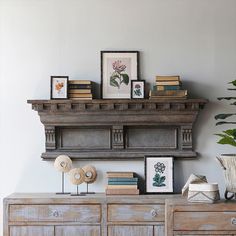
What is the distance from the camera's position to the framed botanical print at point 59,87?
4.20 m

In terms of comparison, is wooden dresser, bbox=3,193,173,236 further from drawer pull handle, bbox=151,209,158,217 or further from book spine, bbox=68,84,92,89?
book spine, bbox=68,84,92,89

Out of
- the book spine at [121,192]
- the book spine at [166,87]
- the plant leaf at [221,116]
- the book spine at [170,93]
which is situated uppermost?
the book spine at [166,87]

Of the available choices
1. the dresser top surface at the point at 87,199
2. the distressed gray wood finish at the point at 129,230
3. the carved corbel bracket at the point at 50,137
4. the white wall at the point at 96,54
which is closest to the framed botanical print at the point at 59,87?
the white wall at the point at 96,54

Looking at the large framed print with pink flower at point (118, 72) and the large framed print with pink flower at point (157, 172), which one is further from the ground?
the large framed print with pink flower at point (118, 72)

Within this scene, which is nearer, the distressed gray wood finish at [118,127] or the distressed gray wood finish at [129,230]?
the distressed gray wood finish at [129,230]

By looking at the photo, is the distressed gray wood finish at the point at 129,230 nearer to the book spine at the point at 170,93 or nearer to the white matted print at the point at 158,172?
the white matted print at the point at 158,172

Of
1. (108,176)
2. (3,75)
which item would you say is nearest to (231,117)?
(108,176)

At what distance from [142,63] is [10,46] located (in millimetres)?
1177

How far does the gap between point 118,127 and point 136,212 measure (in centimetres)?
76

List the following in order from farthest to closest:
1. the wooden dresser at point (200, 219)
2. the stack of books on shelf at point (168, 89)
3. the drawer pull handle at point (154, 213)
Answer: the stack of books on shelf at point (168, 89), the drawer pull handle at point (154, 213), the wooden dresser at point (200, 219)

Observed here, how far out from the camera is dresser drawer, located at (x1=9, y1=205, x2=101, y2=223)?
390 centimetres

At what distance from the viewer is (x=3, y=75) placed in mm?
4371

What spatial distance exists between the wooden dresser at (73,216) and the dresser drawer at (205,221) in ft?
1.27

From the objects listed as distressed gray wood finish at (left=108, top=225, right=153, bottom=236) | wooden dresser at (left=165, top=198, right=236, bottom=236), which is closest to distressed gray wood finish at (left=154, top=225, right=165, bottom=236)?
distressed gray wood finish at (left=108, top=225, right=153, bottom=236)
